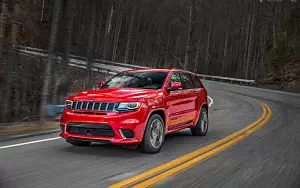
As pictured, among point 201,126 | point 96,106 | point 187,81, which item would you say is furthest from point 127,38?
point 96,106

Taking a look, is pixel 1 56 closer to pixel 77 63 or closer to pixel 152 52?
pixel 77 63

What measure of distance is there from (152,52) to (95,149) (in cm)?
6258

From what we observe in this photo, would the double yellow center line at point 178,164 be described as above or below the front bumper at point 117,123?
below

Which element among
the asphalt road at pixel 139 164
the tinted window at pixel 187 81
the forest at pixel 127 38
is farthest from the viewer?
the forest at pixel 127 38

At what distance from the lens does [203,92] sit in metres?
10.1

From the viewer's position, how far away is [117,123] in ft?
21.7

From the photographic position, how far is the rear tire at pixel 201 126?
31.9 feet

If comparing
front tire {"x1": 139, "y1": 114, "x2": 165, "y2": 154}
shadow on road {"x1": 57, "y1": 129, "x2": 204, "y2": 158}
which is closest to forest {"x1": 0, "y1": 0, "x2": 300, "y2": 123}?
shadow on road {"x1": 57, "y1": 129, "x2": 204, "y2": 158}

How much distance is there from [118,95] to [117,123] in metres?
0.60

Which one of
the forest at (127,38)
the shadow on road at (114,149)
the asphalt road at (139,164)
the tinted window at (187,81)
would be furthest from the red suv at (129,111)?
the forest at (127,38)

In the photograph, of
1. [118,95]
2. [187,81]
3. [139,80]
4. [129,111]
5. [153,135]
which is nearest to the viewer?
[129,111]

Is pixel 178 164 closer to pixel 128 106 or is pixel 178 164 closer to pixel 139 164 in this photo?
pixel 139 164

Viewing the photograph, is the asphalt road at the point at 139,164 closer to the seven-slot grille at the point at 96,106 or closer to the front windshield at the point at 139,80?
the seven-slot grille at the point at 96,106

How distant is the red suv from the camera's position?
21.9ft
